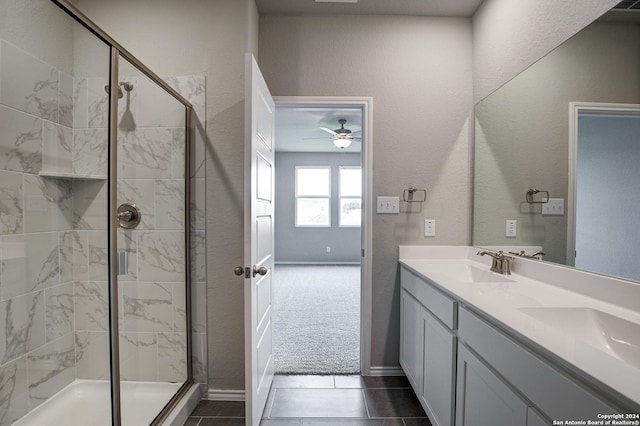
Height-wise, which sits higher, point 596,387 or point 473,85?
point 473,85

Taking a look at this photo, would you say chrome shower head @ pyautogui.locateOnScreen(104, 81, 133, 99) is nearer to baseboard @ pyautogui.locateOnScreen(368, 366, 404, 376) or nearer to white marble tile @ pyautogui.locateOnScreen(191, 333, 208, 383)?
white marble tile @ pyautogui.locateOnScreen(191, 333, 208, 383)

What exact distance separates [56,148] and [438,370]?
2424mm

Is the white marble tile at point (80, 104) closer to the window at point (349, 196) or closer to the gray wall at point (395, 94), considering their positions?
the gray wall at point (395, 94)

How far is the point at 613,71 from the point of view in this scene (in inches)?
46.8

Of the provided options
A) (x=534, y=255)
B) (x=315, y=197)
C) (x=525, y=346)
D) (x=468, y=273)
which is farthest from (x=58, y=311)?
(x=315, y=197)

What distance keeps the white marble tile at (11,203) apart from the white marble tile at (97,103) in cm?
45

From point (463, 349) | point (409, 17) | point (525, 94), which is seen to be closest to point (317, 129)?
point (409, 17)

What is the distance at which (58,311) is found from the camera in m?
1.74

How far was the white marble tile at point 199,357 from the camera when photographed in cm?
196

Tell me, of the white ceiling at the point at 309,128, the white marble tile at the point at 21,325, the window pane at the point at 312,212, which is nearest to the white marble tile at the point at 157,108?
the white marble tile at the point at 21,325

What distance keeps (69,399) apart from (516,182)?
9.59 ft

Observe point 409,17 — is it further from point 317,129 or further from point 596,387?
point 317,129

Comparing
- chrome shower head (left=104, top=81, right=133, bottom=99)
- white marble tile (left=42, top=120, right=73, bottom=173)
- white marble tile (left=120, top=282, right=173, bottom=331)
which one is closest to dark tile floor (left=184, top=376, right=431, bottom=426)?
white marble tile (left=120, top=282, right=173, bottom=331)

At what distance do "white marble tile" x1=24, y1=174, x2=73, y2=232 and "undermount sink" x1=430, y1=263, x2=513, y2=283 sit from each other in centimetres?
224
